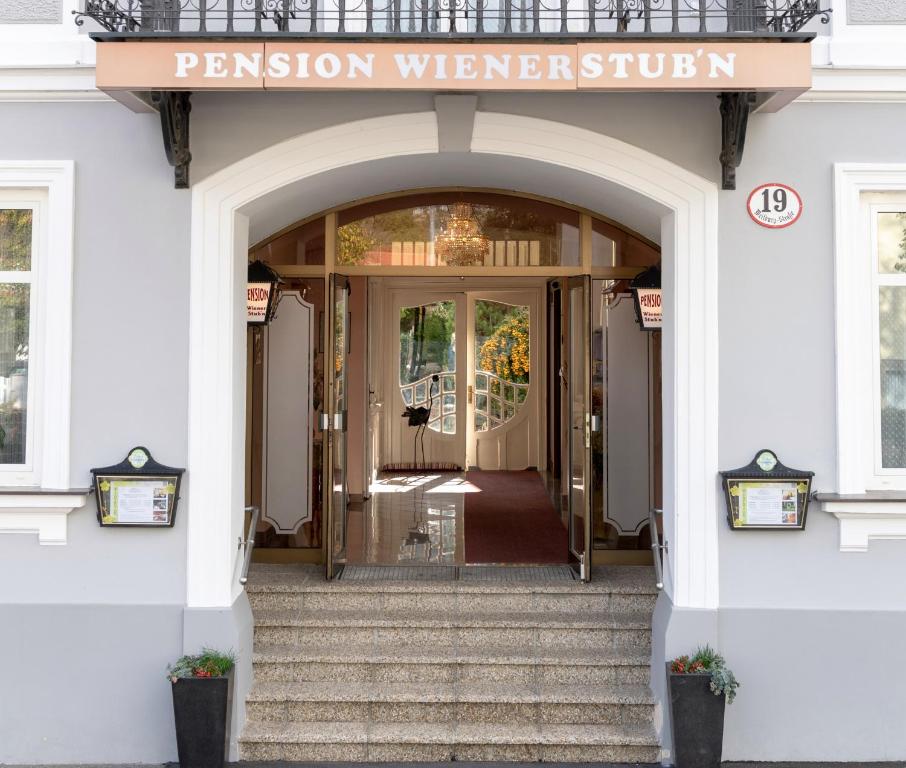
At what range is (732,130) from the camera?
4172 millimetres

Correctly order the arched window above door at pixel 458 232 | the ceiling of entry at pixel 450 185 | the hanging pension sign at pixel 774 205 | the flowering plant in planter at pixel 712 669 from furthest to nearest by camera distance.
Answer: the arched window above door at pixel 458 232
the ceiling of entry at pixel 450 185
the hanging pension sign at pixel 774 205
the flowering plant in planter at pixel 712 669

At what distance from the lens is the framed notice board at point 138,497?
426cm

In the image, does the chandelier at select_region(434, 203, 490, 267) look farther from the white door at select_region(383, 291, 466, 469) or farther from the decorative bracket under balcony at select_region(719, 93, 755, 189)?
the white door at select_region(383, 291, 466, 469)

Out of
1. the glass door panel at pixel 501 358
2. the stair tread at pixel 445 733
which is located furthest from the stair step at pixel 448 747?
the glass door panel at pixel 501 358

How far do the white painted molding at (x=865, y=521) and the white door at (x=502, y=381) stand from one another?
24.2 ft

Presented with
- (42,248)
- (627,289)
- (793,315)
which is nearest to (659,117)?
(793,315)

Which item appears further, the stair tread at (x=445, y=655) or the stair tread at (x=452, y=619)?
the stair tread at (x=452, y=619)

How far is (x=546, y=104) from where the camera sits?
14.3 feet

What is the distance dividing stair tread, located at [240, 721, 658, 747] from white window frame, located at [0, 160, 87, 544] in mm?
1544

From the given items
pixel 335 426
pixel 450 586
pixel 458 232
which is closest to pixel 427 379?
pixel 458 232

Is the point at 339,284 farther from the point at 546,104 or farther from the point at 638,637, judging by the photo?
the point at 638,637

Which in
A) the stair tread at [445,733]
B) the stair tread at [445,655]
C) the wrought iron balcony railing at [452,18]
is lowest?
the stair tread at [445,733]

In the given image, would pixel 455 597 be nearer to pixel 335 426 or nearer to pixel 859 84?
pixel 335 426

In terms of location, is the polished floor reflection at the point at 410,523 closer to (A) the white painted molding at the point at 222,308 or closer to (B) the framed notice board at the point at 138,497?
(A) the white painted molding at the point at 222,308
